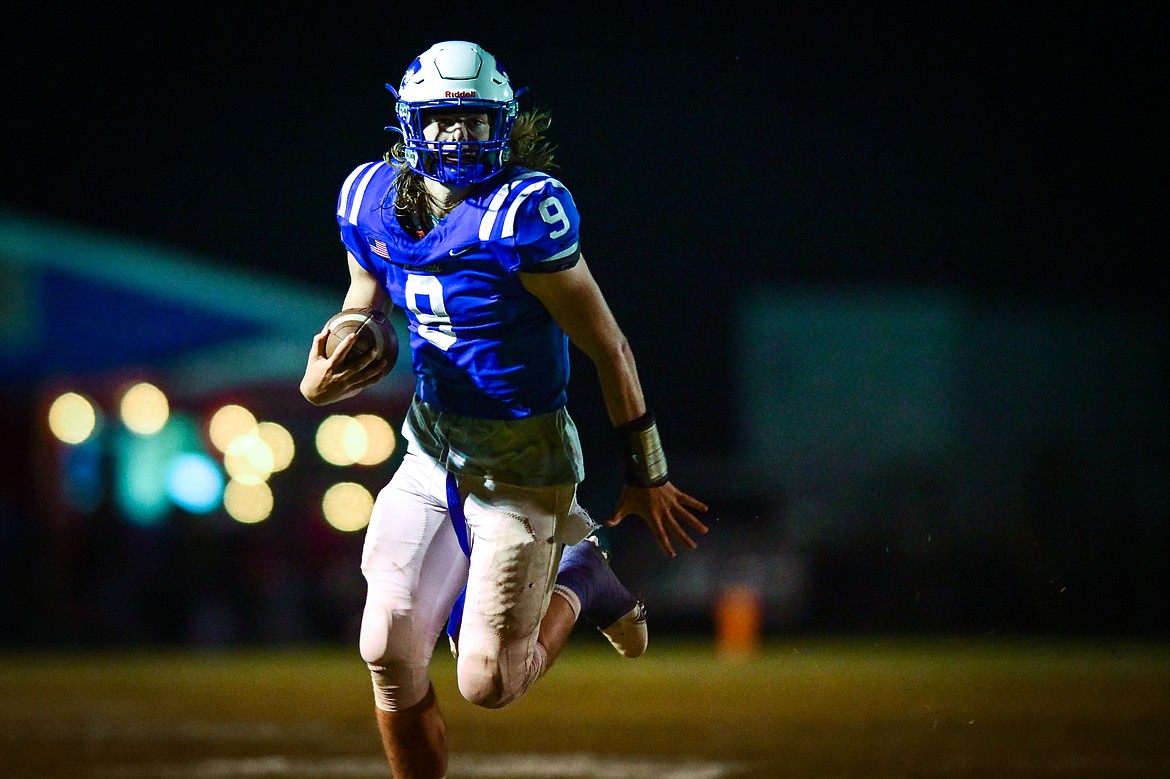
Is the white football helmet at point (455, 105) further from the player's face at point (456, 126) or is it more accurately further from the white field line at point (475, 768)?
the white field line at point (475, 768)

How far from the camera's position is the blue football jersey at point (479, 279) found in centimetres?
348

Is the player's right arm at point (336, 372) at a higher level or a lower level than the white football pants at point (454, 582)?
higher

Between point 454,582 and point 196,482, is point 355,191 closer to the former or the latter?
point 454,582

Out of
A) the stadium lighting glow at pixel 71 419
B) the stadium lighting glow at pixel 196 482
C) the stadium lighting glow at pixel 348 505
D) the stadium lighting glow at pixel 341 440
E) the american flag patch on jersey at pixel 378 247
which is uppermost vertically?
the american flag patch on jersey at pixel 378 247

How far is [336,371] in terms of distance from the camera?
A: 11.8 feet

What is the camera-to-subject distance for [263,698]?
7762 mm

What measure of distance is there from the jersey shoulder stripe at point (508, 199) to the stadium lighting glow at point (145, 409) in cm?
1017

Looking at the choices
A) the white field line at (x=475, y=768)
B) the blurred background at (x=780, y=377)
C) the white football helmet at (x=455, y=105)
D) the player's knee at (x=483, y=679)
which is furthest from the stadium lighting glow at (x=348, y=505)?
the white football helmet at (x=455, y=105)

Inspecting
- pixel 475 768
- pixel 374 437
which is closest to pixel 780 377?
pixel 374 437

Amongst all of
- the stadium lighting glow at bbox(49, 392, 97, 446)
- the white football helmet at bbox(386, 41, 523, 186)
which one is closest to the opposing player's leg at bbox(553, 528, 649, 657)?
the white football helmet at bbox(386, 41, 523, 186)

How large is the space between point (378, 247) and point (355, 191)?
7.1 inches

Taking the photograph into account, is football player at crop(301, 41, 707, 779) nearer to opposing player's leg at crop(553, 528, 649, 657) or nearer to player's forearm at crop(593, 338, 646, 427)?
player's forearm at crop(593, 338, 646, 427)

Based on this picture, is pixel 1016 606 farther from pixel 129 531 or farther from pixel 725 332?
pixel 725 332

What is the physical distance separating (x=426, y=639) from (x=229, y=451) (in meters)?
9.69
